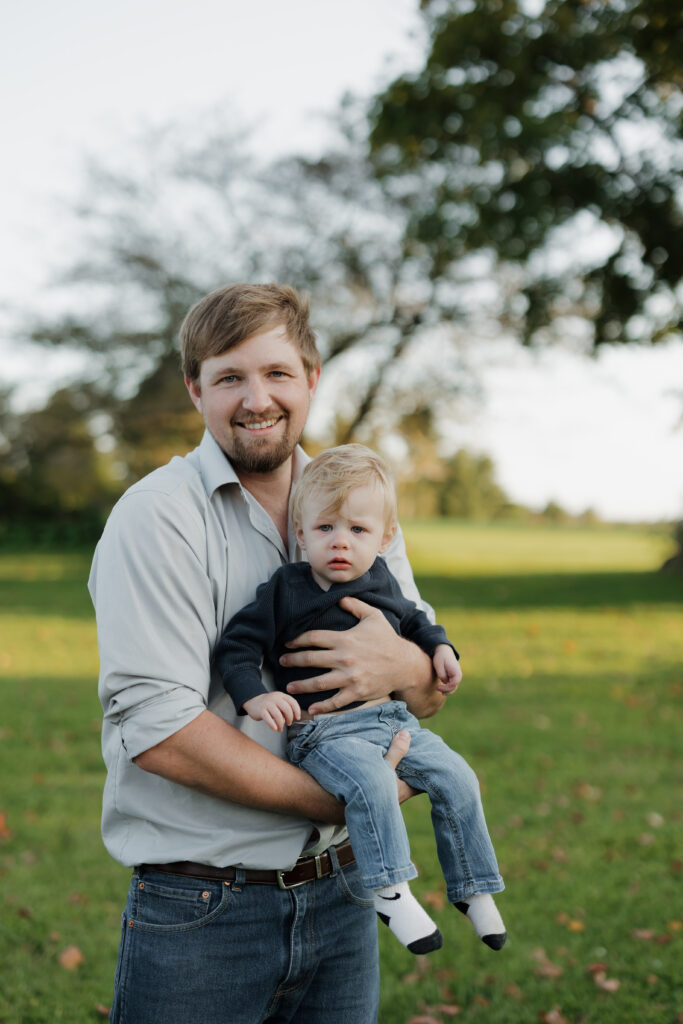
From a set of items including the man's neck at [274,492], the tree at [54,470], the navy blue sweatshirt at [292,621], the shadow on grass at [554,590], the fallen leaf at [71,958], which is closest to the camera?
the navy blue sweatshirt at [292,621]

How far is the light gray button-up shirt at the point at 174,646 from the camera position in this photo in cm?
228

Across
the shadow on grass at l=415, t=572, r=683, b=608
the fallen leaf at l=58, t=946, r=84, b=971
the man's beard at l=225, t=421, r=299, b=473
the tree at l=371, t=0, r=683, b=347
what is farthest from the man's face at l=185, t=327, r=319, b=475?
the shadow on grass at l=415, t=572, r=683, b=608

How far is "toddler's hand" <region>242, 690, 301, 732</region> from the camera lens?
2.33m

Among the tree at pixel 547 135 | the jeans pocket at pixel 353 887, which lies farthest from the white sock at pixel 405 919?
the tree at pixel 547 135

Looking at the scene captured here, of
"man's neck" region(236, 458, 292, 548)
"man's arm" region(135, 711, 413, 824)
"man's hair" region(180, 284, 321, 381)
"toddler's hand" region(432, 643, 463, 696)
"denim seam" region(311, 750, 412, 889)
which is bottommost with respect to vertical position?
"denim seam" region(311, 750, 412, 889)

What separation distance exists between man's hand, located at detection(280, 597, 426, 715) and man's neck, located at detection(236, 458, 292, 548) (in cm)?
34

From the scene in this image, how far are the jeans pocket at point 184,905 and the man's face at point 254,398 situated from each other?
3.70 ft

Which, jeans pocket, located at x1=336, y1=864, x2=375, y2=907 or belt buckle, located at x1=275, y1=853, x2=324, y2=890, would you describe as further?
jeans pocket, located at x1=336, y1=864, x2=375, y2=907

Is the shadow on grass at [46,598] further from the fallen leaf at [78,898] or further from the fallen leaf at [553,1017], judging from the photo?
the fallen leaf at [553,1017]

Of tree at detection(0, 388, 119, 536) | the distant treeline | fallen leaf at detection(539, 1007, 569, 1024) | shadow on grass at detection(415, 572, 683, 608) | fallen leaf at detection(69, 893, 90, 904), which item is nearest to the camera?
fallen leaf at detection(539, 1007, 569, 1024)

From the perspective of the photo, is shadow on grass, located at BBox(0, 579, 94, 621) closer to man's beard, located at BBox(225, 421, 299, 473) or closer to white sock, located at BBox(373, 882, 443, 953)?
man's beard, located at BBox(225, 421, 299, 473)

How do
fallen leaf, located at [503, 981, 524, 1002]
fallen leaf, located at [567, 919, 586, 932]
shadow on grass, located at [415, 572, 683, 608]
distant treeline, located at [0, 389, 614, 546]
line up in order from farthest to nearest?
1. distant treeline, located at [0, 389, 614, 546]
2. shadow on grass, located at [415, 572, 683, 608]
3. fallen leaf, located at [567, 919, 586, 932]
4. fallen leaf, located at [503, 981, 524, 1002]

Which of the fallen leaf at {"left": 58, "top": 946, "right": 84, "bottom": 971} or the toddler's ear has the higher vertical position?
the toddler's ear

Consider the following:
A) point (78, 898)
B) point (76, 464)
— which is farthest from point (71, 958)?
point (76, 464)
